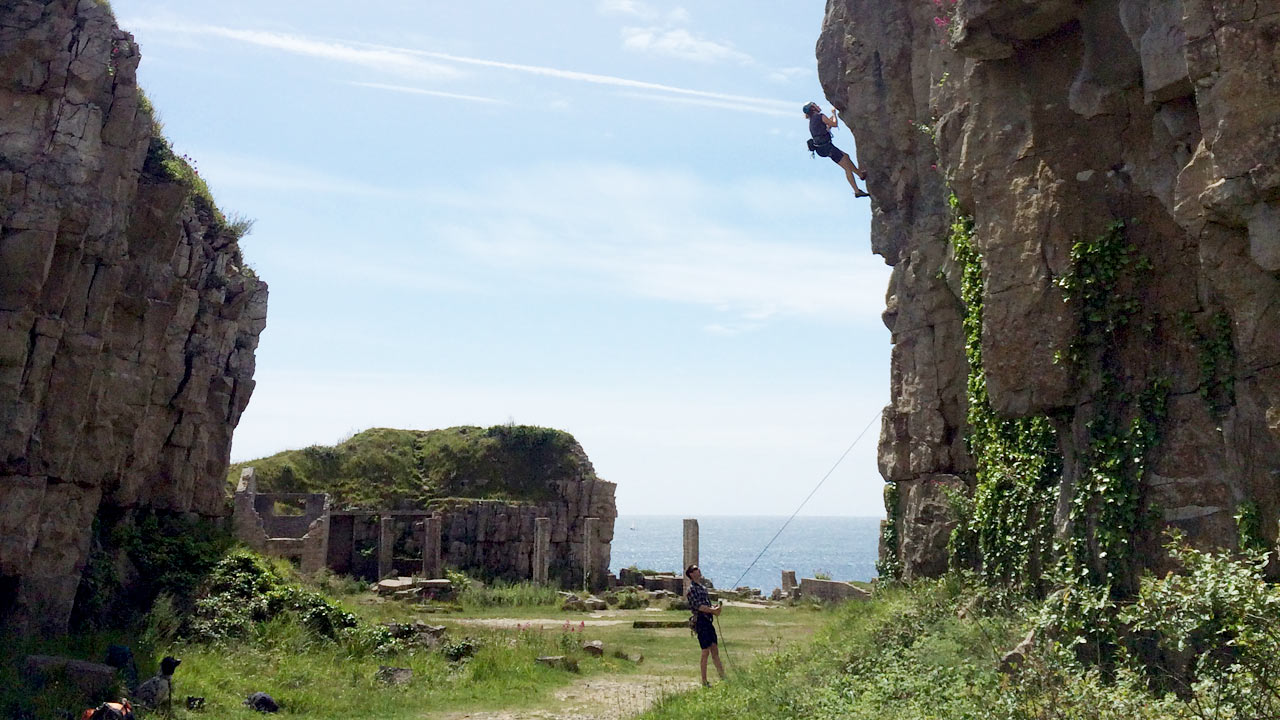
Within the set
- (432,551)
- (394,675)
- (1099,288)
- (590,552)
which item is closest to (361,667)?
(394,675)

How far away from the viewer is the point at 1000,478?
12.6 meters

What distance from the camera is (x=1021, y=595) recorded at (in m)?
11.9

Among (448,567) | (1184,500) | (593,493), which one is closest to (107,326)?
(1184,500)

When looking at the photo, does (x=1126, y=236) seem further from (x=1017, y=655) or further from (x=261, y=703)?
(x=261, y=703)

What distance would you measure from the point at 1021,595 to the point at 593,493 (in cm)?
3381

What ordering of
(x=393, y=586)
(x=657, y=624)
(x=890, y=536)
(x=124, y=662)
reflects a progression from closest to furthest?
(x=124, y=662)
(x=890, y=536)
(x=657, y=624)
(x=393, y=586)

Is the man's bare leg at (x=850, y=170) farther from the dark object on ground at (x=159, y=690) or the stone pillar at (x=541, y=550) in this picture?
the stone pillar at (x=541, y=550)

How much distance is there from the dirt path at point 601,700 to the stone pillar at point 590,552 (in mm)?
23444

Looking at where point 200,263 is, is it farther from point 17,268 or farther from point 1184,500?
point 1184,500

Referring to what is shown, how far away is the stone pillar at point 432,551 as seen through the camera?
3612 cm

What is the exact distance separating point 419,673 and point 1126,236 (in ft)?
40.4

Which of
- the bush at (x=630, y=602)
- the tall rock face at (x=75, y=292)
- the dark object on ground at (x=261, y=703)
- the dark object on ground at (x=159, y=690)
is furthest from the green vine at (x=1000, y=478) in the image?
the bush at (x=630, y=602)

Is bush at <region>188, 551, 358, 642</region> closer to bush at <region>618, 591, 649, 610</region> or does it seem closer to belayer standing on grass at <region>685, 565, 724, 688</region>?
belayer standing on grass at <region>685, 565, 724, 688</region>

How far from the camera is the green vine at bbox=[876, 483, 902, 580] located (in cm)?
1692
